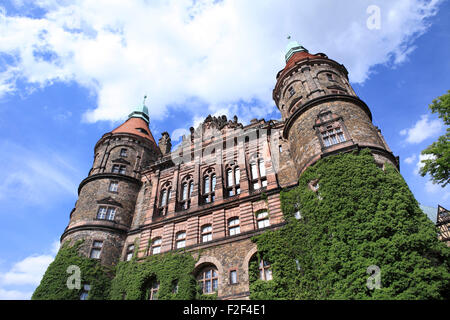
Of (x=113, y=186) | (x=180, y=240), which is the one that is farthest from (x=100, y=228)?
(x=180, y=240)

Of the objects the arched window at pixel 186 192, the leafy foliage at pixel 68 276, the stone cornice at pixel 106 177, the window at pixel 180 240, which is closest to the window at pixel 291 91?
the arched window at pixel 186 192

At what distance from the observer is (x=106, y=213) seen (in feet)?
91.8

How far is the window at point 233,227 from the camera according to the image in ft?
75.9

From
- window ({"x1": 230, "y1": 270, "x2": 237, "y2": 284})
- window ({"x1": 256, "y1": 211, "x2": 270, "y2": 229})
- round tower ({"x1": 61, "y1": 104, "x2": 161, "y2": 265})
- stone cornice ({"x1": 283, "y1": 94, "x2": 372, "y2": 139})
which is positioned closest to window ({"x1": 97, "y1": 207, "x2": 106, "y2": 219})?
round tower ({"x1": 61, "y1": 104, "x2": 161, "y2": 265})

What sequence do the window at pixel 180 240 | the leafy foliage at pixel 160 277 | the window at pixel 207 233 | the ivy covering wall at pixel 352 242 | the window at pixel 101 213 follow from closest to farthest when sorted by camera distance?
the ivy covering wall at pixel 352 242 < the leafy foliage at pixel 160 277 < the window at pixel 207 233 < the window at pixel 180 240 < the window at pixel 101 213

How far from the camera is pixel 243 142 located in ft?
94.1

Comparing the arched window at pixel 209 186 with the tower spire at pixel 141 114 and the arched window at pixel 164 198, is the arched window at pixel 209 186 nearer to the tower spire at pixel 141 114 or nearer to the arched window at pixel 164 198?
the arched window at pixel 164 198

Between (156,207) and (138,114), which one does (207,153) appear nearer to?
(156,207)

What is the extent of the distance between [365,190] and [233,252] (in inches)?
Answer: 398

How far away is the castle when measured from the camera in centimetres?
2162

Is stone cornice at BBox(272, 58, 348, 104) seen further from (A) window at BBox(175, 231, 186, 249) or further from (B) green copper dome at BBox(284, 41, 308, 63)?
(A) window at BBox(175, 231, 186, 249)

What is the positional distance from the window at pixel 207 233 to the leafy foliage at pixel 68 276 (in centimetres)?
856
